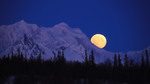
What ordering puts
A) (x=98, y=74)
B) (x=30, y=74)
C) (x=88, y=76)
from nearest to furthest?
1. (x=30, y=74)
2. (x=88, y=76)
3. (x=98, y=74)

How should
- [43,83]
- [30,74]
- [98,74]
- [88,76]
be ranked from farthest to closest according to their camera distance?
[98,74] → [88,76] → [30,74] → [43,83]

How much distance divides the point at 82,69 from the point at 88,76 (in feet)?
16.8

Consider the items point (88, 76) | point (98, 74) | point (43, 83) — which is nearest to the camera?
point (43, 83)

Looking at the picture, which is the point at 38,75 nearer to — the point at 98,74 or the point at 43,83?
the point at 43,83

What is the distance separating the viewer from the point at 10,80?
110ft

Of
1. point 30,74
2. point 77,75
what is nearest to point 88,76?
point 77,75

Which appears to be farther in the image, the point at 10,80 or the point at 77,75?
the point at 77,75

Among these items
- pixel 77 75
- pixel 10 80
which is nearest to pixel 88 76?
pixel 77 75

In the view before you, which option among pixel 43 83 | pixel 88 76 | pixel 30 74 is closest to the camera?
pixel 43 83

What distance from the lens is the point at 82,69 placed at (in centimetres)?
4475

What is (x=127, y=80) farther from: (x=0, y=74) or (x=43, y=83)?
(x=0, y=74)

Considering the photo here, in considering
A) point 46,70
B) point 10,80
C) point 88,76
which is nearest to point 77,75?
point 88,76

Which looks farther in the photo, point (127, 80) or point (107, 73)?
point (107, 73)

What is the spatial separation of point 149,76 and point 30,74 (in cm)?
1846
